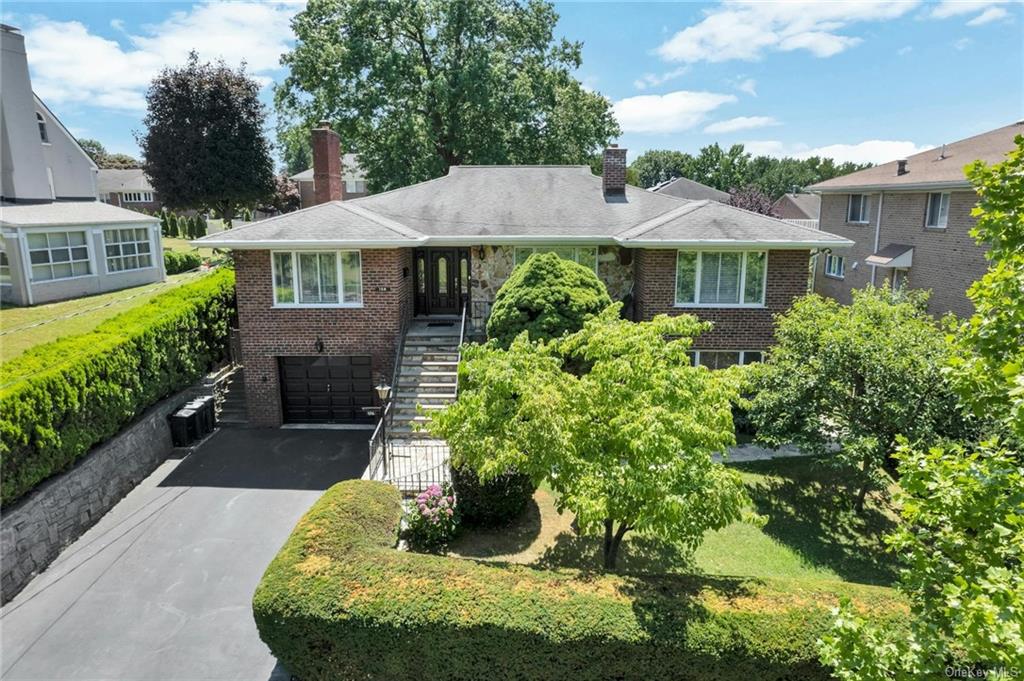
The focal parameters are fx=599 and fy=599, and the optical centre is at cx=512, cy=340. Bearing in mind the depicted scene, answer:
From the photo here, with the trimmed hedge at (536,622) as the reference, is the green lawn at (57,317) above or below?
above

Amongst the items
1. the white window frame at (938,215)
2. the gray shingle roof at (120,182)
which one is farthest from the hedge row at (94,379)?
the gray shingle roof at (120,182)

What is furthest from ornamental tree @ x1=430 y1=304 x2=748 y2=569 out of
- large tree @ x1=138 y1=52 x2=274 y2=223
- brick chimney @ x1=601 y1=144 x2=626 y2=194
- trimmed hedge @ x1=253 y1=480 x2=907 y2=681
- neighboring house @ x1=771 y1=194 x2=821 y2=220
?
neighboring house @ x1=771 y1=194 x2=821 y2=220

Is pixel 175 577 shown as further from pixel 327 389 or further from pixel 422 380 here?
pixel 327 389

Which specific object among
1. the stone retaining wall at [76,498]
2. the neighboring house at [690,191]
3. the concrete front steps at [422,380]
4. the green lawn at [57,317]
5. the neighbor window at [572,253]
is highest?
the neighboring house at [690,191]

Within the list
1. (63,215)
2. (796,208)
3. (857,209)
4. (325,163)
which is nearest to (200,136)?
(63,215)

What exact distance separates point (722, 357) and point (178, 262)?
100 feet

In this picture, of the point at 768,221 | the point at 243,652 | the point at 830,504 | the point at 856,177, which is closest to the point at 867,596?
the point at 830,504

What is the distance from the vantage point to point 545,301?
13898 mm

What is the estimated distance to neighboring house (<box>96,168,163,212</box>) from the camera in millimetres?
66250

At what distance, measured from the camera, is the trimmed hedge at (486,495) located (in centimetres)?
1147

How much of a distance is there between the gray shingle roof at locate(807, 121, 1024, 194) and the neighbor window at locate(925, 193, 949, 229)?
0.78 metres

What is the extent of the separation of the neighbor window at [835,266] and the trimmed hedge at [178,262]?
34819 millimetres

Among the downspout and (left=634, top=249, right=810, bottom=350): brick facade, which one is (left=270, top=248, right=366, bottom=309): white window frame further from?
the downspout

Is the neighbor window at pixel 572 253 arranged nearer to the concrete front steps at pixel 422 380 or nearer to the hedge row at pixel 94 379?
the concrete front steps at pixel 422 380
